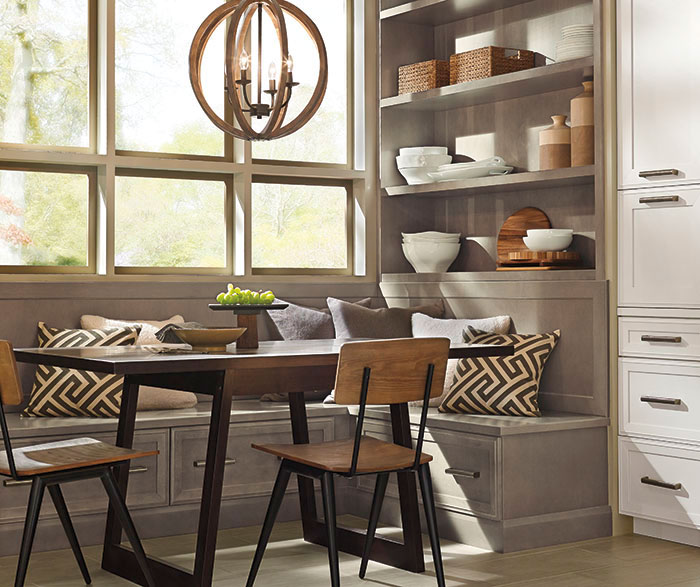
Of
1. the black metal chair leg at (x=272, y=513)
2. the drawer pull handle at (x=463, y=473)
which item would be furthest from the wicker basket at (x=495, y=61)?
the black metal chair leg at (x=272, y=513)

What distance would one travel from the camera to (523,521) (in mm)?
4000

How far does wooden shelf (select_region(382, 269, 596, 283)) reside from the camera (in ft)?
14.6

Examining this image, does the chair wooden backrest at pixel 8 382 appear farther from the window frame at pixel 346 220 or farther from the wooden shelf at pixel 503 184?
the wooden shelf at pixel 503 184

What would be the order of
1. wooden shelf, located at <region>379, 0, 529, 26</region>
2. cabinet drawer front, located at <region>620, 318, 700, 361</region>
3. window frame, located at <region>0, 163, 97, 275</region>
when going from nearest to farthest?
1. cabinet drawer front, located at <region>620, 318, 700, 361</region>
2. window frame, located at <region>0, 163, 97, 275</region>
3. wooden shelf, located at <region>379, 0, 529, 26</region>

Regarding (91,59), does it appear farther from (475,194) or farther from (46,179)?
(475,194)

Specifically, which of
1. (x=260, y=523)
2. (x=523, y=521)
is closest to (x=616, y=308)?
(x=523, y=521)

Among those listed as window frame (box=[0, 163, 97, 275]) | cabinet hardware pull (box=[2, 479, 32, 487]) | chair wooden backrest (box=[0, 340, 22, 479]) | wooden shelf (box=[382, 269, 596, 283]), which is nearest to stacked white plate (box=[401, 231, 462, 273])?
wooden shelf (box=[382, 269, 596, 283])

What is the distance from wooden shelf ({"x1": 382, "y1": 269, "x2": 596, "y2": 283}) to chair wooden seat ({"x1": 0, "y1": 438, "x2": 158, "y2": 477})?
206 centimetres

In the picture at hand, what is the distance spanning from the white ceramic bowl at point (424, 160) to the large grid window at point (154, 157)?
240mm

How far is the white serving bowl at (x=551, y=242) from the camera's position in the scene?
4680 millimetres

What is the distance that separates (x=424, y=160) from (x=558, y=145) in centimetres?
82

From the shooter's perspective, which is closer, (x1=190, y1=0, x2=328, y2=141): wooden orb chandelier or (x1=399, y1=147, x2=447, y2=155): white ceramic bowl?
(x1=190, y1=0, x2=328, y2=141): wooden orb chandelier

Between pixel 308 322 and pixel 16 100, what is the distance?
5.36 ft

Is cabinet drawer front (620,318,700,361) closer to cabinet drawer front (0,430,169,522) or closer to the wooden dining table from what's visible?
the wooden dining table
